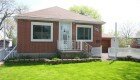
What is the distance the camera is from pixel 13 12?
55.6m

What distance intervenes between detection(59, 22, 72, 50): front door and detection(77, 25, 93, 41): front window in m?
1.00

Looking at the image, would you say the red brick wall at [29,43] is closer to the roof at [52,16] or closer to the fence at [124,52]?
the roof at [52,16]

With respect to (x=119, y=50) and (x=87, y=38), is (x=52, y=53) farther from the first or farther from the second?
(x=119, y=50)

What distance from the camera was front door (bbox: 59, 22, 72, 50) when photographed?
77.2 ft

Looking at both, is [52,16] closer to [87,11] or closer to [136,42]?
[136,42]

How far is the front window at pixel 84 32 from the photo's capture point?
24.8 meters

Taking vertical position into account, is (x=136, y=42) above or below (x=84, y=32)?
below

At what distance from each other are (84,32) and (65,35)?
6.87ft

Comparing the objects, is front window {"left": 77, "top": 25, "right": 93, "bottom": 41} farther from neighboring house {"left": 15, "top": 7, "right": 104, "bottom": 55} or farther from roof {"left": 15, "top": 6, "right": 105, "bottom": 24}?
roof {"left": 15, "top": 6, "right": 105, "bottom": 24}

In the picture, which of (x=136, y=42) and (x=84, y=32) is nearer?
(x=84, y=32)

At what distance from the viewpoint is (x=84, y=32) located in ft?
81.7

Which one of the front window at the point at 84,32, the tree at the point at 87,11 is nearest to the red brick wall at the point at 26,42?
the front window at the point at 84,32

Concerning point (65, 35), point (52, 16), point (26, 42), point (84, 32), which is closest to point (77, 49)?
point (65, 35)

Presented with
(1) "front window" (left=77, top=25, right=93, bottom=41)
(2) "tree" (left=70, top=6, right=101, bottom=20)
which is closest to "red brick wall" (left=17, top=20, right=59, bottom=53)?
(1) "front window" (left=77, top=25, right=93, bottom=41)
